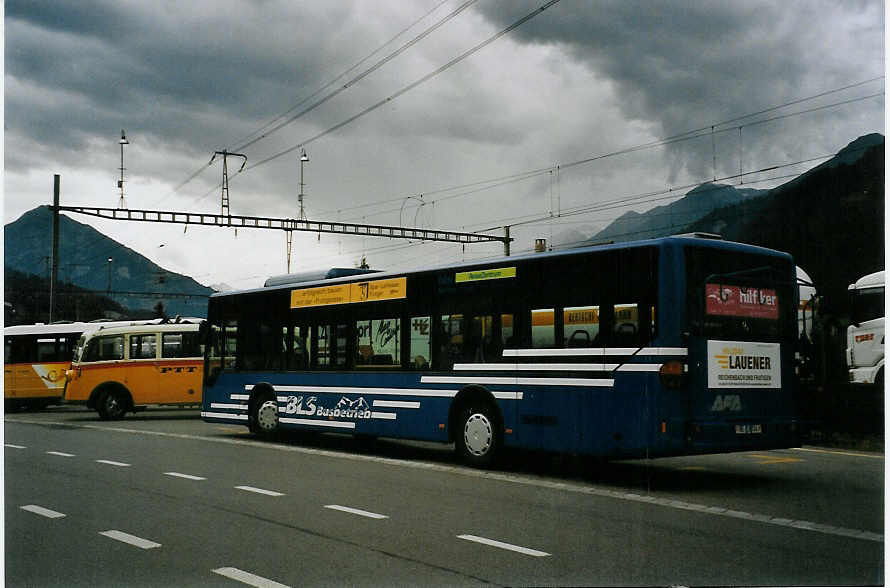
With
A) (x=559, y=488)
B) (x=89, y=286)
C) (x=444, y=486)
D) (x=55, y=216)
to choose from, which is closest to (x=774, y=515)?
(x=559, y=488)

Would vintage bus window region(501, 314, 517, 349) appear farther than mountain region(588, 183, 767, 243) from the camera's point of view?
No

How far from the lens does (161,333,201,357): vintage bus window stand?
83.0ft

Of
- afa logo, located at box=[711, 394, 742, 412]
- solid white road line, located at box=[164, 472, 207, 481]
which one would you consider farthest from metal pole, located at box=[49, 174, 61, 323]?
afa logo, located at box=[711, 394, 742, 412]

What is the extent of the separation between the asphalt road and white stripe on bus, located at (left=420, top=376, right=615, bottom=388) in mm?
1130

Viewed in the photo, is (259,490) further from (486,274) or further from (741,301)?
(741,301)

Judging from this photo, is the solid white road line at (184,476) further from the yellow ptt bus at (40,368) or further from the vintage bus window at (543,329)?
the yellow ptt bus at (40,368)

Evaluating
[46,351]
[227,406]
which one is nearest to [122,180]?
[227,406]

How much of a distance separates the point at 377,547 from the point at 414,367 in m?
6.50

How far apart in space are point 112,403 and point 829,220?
63.8ft

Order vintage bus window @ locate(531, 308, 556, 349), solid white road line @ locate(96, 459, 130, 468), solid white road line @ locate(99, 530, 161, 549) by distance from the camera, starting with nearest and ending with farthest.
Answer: solid white road line @ locate(99, 530, 161, 549) < vintage bus window @ locate(531, 308, 556, 349) < solid white road line @ locate(96, 459, 130, 468)

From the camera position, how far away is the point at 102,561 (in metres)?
6.69

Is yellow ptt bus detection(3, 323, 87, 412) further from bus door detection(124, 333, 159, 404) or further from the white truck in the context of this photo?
the white truck

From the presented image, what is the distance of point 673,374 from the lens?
10109mm

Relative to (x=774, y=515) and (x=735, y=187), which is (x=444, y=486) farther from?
(x=735, y=187)
